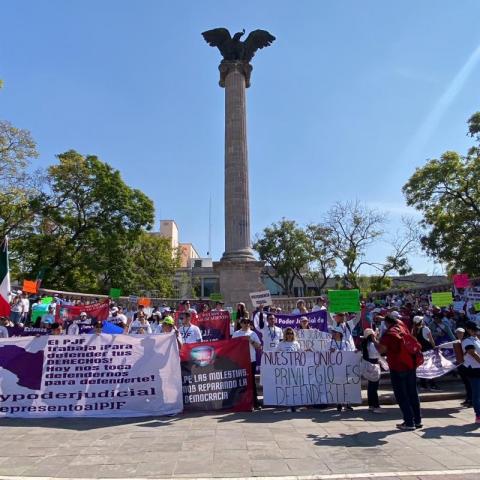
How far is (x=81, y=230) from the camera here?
120 ft

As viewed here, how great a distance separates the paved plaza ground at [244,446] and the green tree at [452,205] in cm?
2707

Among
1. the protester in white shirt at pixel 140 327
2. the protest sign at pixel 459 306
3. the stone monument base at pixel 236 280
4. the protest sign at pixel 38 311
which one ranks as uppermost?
the stone monument base at pixel 236 280

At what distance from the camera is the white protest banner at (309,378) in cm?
929

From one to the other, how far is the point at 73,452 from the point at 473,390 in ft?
21.5

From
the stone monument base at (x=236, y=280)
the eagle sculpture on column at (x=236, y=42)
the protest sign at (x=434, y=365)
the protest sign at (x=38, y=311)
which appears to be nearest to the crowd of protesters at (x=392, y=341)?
the protest sign at (x=434, y=365)

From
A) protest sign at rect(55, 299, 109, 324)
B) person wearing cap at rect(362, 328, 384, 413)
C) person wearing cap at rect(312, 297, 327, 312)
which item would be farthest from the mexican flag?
person wearing cap at rect(312, 297, 327, 312)

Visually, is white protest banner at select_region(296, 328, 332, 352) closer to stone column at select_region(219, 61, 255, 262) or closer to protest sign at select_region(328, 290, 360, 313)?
protest sign at select_region(328, 290, 360, 313)

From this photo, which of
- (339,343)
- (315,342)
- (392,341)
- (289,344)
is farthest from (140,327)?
(392,341)

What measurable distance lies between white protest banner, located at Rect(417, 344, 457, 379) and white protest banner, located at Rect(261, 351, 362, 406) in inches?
60.1

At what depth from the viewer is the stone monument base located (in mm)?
22078

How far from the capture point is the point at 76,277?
36.4 meters

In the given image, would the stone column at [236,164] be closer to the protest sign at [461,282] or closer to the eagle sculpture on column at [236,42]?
the eagle sculpture on column at [236,42]

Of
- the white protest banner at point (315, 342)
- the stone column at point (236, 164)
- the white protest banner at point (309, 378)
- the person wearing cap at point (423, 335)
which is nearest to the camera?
the white protest banner at point (309, 378)

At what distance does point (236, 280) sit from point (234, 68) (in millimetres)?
11774
